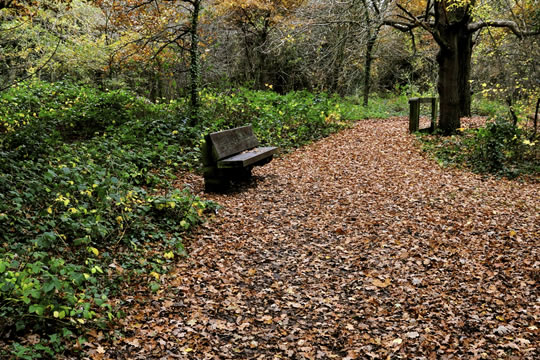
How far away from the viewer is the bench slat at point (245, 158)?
21.5ft

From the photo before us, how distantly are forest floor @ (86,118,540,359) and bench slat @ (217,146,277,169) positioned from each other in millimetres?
579

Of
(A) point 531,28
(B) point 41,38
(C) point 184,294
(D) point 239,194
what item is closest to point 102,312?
(C) point 184,294

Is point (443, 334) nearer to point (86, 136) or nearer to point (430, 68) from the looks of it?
point (86, 136)

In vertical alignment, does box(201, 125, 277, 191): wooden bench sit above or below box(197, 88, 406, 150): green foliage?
below

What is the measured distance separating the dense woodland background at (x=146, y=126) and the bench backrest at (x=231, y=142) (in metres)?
1.08

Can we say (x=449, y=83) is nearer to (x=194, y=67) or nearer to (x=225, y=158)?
(x=194, y=67)

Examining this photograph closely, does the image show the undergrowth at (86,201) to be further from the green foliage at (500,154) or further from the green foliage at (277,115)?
the green foliage at (500,154)

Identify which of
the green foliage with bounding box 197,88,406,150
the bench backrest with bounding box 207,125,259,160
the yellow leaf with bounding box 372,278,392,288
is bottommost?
the yellow leaf with bounding box 372,278,392,288

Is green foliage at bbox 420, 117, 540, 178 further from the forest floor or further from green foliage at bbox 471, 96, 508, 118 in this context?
green foliage at bbox 471, 96, 508, 118

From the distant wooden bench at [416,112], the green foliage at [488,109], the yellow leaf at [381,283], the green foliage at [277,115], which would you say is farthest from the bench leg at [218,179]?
the green foliage at [488,109]

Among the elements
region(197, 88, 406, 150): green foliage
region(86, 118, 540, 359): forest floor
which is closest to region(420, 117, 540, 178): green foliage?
region(86, 118, 540, 359): forest floor

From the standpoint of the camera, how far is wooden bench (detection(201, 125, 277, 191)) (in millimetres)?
6617

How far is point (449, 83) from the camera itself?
10578mm

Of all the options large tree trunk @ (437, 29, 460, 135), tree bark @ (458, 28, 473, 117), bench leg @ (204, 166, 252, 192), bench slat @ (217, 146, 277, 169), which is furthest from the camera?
tree bark @ (458, 28, 473, 117)
